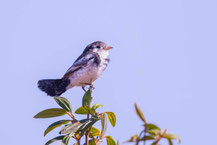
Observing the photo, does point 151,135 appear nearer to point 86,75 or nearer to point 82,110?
point 82,110

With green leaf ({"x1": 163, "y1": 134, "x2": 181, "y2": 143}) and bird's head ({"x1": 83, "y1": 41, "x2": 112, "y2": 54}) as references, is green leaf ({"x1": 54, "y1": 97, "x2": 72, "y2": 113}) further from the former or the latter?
bird's head ({"x1": 83, "y1": 41, "x2": 112, "y2": 54})

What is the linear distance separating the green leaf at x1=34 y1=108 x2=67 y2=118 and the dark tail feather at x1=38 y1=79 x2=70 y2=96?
2.46m

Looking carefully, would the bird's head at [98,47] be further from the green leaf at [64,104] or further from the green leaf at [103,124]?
the green leaf at [103,124]

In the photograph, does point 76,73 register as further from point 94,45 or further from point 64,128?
point 64,128

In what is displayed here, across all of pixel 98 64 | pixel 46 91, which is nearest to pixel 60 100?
pixel 46 91

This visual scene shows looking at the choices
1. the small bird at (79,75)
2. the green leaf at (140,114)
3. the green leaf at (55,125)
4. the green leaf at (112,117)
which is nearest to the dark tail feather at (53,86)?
the small bird at (79,75)

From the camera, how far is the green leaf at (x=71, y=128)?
328 centimetres

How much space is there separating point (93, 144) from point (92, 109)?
393mm

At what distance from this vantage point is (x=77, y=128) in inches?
129

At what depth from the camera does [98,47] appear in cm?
719

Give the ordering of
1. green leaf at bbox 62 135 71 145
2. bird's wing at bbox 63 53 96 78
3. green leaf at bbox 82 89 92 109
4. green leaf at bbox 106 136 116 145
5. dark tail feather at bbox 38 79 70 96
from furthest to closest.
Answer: bird's wing at bbox 63 53 96 78
dark tail feather at bbox 38 79 70 96
green leaf at bbox 82 89 92 109
green leaf at bbox 106 136 116 145
green leaf at bbox 62 135 71 145

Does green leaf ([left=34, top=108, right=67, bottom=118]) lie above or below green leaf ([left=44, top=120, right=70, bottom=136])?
above

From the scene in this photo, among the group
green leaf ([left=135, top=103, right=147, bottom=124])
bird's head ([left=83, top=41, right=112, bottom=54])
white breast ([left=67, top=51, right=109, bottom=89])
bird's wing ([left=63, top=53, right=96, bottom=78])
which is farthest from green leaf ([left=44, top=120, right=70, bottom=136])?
bird's head ([left=83, top=41, right=112, bottom=54])

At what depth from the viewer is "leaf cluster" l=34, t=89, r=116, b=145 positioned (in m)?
3.28
